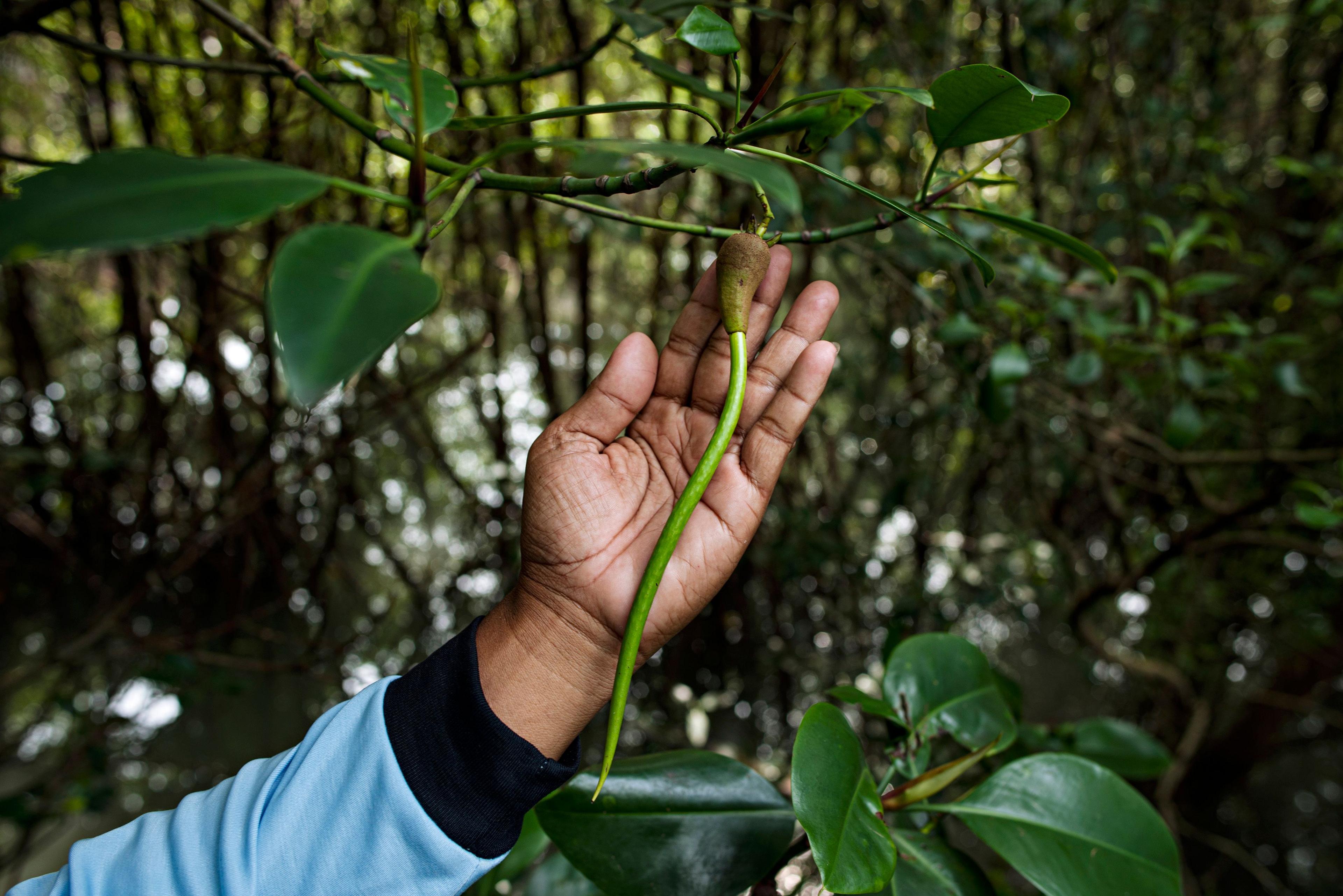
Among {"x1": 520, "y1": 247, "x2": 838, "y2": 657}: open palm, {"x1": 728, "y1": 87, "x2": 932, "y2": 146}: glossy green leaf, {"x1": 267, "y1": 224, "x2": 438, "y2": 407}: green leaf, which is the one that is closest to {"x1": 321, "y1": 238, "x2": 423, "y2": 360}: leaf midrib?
{"x1": 267, "y1": 224, "x2": 438, "y2": 407}: green leaf

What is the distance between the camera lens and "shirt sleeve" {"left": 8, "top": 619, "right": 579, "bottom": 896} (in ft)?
1.40

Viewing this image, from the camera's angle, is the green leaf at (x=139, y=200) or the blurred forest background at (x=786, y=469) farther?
the blurred forest background at (x=786, y=469)

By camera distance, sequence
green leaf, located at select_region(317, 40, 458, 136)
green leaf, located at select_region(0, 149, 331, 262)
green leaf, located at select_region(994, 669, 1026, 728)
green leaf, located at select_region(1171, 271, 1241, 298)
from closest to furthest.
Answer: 1. green leaf, located at select_region(0, 149, 331, 262)
2. green leaf, located at select_region(317, 40, 458, 136)
3. green leaf, located at select_region(994, 669, 1026, 728)
4. green leaf, located at select_region(1171, 271, 1241, 298)

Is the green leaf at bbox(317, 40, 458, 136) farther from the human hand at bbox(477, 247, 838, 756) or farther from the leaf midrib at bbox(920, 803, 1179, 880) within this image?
the leaf midrib at bbox(920, 803, 1179, 880)

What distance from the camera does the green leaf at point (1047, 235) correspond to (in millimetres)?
411

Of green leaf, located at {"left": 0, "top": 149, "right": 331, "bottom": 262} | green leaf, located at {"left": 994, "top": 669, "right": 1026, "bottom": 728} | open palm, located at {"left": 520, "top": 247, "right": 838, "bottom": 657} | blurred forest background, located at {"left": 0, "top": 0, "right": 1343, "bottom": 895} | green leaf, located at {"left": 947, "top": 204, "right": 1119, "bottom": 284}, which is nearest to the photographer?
green leaf, located at {"left": 0, "top": 149, "right": 331, "bottom": 262}

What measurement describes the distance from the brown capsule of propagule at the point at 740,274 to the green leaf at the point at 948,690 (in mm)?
317

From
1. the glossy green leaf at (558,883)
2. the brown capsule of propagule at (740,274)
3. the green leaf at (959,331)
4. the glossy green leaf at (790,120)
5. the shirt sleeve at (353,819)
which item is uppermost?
the glossy green leaf at (790,120)

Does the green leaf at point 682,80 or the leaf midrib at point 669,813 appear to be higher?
the green leaf at point 682,80

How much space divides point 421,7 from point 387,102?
4.36 ft

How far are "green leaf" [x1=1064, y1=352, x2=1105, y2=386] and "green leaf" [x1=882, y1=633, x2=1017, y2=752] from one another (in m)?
0.42

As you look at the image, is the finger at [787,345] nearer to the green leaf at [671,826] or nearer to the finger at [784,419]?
the finger at [784,419]

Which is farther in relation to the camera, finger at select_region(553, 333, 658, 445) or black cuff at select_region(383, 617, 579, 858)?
finger at select_region(553, 333, 658, 445)

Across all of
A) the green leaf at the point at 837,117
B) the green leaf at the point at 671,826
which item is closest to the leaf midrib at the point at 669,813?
the green leaf at the point at 671,826
